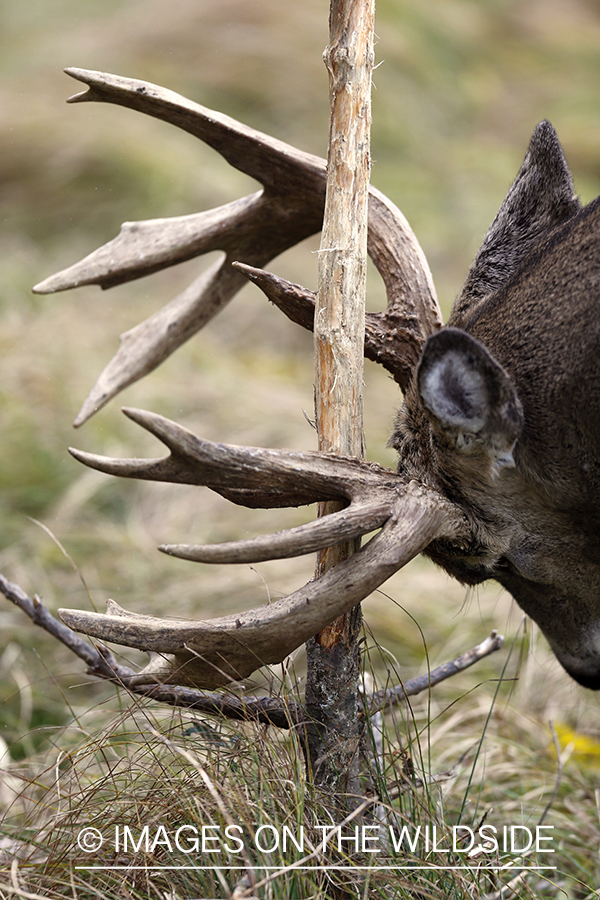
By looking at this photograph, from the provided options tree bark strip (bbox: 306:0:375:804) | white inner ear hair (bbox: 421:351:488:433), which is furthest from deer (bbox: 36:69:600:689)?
tree bark strip (bbox: 306:0:375:804)

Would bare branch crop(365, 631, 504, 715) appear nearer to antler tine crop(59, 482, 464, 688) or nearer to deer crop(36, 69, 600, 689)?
deer crop(36, 69, 600, 689)

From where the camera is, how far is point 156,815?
1.46m

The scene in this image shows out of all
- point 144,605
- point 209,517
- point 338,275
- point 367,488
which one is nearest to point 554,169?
point 338,275

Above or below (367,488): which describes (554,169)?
above

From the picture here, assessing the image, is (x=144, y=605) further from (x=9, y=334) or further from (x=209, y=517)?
(x=9, y=334)

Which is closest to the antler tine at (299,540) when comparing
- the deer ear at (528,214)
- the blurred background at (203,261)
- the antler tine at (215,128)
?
the blurred background at (203,261)

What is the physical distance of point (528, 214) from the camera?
5.86 ft

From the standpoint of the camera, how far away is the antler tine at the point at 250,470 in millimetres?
1306

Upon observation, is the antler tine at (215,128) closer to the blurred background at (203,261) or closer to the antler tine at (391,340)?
the antler tine at (391,340)

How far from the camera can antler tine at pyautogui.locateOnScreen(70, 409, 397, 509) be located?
1.31m

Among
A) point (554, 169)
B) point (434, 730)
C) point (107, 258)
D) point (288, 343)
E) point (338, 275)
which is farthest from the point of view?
point (288, 343)

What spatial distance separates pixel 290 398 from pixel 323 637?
11.2 feet

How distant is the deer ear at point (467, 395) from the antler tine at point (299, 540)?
7.0 inches

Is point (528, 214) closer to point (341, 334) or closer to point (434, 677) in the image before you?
point (341, 334)
